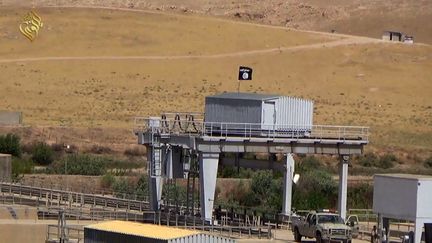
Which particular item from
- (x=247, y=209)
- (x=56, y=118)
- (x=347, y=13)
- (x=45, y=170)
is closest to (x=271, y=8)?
(x=347, y=13)

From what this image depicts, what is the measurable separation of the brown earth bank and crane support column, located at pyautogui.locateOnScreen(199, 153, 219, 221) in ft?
339

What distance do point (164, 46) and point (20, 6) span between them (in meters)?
18.2

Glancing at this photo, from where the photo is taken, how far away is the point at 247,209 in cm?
6016

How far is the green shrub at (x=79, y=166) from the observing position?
75.7 meters

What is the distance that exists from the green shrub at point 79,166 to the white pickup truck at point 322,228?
2698cm

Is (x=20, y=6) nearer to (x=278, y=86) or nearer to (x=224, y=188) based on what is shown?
(x=278, y=86)

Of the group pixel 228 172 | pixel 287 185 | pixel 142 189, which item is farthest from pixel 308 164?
pixel 287 185

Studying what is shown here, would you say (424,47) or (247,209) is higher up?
(424,47)

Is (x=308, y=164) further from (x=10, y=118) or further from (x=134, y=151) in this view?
(x=10, y=118)

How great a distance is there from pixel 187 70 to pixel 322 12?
4790 cm

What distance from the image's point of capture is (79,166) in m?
76.2

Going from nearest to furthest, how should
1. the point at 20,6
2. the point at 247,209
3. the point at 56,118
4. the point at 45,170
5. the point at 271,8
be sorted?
1. the point at 247,209
2. the point at 45,170
3. the point at 56,118
4. the point at 20,6
5. the point at 271,8

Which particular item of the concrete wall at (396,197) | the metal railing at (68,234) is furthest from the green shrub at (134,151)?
the concrete wall at (396,197)

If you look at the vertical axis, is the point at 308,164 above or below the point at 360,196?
above
